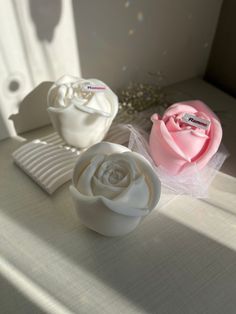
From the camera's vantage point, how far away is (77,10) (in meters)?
0.87

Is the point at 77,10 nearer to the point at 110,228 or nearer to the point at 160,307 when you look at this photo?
the point at 110,228

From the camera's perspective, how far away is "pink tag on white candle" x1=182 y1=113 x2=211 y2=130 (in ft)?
2.57

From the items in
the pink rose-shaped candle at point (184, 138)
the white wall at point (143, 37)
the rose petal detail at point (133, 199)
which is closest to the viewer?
the rose petal detail at point (133, 199)

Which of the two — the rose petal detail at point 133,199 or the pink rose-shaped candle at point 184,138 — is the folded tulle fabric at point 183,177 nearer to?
the pink rose-shaped candle at point 184,138

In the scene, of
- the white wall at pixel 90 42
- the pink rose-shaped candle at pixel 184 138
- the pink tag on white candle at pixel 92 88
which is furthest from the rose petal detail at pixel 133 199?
the white wall at pixel 90 42

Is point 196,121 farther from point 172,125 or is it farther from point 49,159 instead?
point 49,159

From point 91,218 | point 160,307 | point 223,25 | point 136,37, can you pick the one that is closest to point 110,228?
point 91,218

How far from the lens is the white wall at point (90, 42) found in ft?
2.70

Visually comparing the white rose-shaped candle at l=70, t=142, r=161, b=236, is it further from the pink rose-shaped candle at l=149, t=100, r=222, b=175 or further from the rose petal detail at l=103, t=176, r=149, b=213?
the pink rose-shaped candle at l=149, t=100, r=222, b=175

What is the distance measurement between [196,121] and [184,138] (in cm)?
6

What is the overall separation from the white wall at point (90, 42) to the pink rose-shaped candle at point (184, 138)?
309 mm

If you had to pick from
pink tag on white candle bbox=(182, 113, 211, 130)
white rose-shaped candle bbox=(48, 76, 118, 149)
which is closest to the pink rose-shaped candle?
pink tag on white candle bbox=(182, 113, 211, 130)

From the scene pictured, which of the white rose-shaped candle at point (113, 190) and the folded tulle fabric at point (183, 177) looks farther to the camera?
the folded tulle fabric at point (183, 177)

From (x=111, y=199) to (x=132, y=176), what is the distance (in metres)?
0.06
